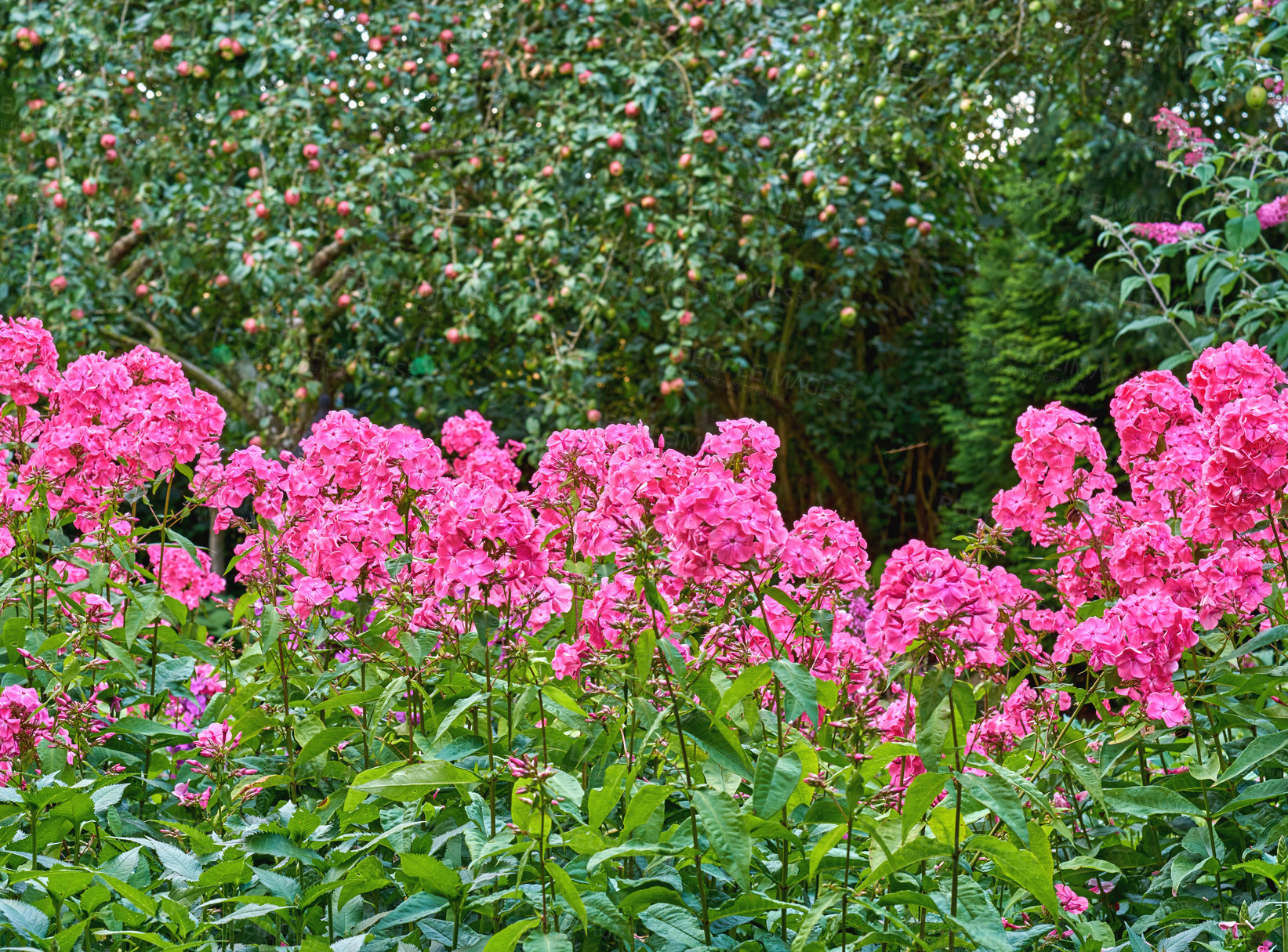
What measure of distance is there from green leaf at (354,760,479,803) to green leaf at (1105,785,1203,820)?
2.68 feet

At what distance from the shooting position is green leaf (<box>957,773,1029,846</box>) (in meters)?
1.25

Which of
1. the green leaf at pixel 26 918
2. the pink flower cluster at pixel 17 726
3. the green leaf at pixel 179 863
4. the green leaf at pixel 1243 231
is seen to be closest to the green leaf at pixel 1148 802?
the green leaf at pixel 179 863

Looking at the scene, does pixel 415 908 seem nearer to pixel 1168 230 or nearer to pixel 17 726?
pixel 17 726

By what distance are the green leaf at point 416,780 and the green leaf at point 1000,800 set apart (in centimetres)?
55

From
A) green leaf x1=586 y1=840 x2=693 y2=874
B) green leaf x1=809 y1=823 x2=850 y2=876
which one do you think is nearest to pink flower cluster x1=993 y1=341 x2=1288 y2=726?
green leaf x1=809 y1=823 x2=850 y2=876

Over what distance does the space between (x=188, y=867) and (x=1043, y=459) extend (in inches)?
52.0

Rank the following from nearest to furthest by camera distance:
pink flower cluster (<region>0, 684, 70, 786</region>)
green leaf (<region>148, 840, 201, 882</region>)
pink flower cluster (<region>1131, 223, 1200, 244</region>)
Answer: green leaf (<region>148, 840, 201, 882</region>) < pink flower cluster (<region>0, 684, 70, 786</region>) < pink flower cluster (<region>1131, 223, 1200, 244</region>)

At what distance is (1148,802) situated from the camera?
1.56 meters

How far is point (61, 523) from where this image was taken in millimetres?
2180

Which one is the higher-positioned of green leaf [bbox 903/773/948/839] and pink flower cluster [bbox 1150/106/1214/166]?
pink flower cluster [bbox 1150/106/1214/166]

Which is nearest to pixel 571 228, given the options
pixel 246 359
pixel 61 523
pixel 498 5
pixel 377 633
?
pixel 498 5

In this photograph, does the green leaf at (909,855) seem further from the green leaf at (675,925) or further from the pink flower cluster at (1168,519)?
the pink flower cluster at (1168,519)

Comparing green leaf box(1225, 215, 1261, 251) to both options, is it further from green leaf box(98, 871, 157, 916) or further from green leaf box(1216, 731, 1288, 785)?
green leaf box(98, 871, 157, 916)

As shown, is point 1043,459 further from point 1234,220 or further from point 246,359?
point 246,359
